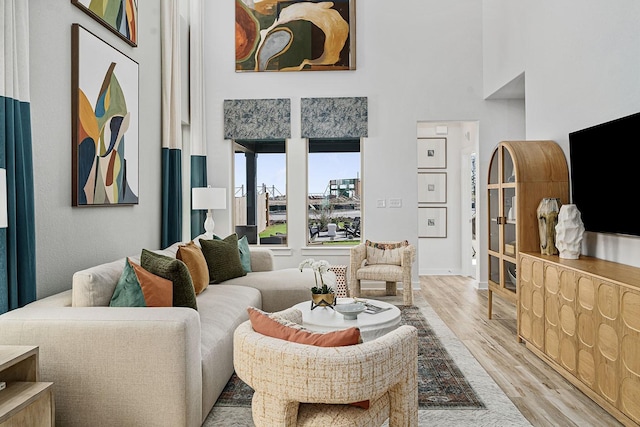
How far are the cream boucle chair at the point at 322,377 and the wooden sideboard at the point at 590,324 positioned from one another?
1254 millimetres

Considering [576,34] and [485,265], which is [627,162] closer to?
[576,34]

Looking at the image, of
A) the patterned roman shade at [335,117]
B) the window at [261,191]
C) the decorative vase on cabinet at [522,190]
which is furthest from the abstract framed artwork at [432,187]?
the decorative vase on cabinet at [522,190]

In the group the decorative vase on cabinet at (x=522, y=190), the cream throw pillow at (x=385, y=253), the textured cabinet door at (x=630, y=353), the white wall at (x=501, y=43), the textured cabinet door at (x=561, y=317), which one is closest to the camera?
the textured cabinet door at (x=630, y=353)

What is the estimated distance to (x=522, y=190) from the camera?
3.67 m

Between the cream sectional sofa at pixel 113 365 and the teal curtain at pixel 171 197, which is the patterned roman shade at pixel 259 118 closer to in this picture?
the teal curtain at pixel 171 197

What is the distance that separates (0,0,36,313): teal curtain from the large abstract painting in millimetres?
3898

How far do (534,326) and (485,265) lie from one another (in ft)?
9.02

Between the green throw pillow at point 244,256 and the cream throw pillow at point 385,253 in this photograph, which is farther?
the cream throw pillow at point 385,253

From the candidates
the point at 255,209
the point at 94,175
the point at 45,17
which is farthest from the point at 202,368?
the point at 255,209

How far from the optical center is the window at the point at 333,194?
6.27 m

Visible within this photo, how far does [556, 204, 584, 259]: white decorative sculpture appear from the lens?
10.5 feet

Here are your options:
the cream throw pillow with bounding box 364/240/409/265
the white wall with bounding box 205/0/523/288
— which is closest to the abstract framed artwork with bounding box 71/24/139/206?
the white wall with bounding box 205/0/523/288

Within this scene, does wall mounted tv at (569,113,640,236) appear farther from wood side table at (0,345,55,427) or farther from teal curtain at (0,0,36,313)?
teal curtain at (0,0,36,313)

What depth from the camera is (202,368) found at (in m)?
2.32
